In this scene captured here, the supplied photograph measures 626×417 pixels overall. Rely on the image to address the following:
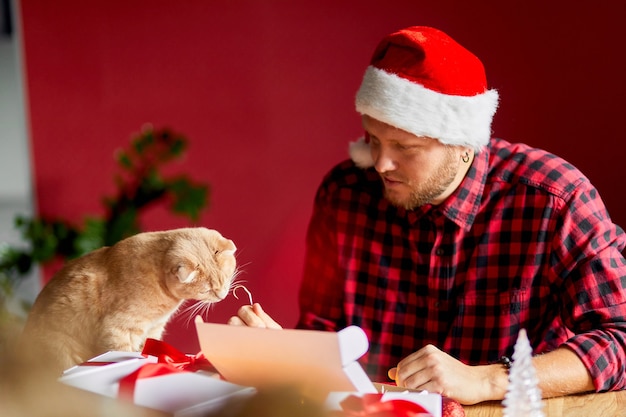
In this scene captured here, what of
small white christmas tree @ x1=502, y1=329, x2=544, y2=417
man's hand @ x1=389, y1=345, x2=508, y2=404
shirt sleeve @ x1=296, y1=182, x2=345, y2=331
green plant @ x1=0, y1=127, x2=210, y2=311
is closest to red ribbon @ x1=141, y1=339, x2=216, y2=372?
man's hand @ x1=389, y1=345, x2=508, y2=404

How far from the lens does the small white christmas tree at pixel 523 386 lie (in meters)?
0.71

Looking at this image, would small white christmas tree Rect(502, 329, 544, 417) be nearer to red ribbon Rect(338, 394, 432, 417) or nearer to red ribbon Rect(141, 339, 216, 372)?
red ribbon Rect(338, 394, 432, 417)

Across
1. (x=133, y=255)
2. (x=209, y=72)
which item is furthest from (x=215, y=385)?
(x=209, y=72)

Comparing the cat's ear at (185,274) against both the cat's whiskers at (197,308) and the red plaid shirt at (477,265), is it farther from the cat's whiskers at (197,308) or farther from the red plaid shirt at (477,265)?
the red plaid shirt at (477,265)

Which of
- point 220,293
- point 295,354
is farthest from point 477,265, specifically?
point 295,354

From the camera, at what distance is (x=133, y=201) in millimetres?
2467

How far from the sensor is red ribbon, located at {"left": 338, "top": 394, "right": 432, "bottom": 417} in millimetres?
720

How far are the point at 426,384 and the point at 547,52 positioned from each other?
1.20 meters

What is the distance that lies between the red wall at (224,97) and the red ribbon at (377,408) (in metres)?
1.35

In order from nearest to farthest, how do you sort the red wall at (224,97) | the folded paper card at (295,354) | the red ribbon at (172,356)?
the folded paper card at (295,354), the red ribbon at (172,356), the red wall at (224,97)

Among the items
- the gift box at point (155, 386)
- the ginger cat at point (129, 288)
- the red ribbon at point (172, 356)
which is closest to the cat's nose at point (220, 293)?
the ginger cat at point (129, 288)

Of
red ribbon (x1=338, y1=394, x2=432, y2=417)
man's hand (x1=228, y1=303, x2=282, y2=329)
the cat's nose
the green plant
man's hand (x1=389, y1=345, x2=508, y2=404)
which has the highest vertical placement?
red ribbon (x1=338, y1=394, x2=432, y2=417)

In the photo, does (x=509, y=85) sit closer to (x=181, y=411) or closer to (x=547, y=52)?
(x=547, y=52)

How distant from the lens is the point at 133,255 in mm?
1051
